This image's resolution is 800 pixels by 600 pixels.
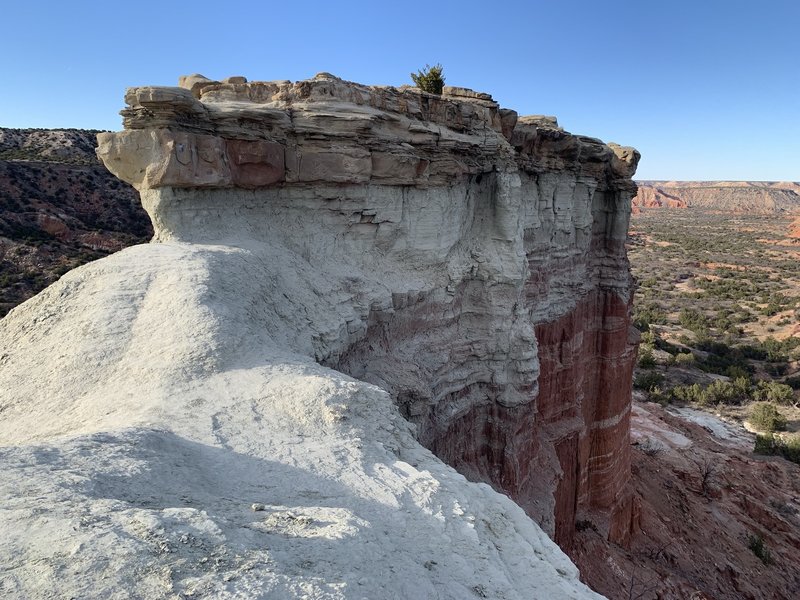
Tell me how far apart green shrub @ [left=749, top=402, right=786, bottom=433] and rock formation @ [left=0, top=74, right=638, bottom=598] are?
1632 centimetres

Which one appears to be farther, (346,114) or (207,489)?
(346,114)

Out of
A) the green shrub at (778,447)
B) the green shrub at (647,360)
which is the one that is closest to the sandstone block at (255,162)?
the green shrub at (778,447)

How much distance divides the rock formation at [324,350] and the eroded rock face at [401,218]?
0.14 ft

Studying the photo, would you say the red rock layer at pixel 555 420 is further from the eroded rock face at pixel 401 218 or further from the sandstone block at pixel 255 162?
the sandstone block at pixel 255 162

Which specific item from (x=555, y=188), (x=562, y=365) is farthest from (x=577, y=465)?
(x=555, y=188)

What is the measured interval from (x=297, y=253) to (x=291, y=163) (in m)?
1.43

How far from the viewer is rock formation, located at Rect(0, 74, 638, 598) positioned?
336 centimetres

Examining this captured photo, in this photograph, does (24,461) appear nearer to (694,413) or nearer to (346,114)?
(346,114)

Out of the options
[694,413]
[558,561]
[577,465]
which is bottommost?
[694,413]

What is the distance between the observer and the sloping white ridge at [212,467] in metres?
2.65

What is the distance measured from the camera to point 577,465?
1460 cm

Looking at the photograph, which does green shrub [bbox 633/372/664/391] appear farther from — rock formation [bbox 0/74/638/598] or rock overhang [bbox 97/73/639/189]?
rock overhang [bbox 97/73/639/189]

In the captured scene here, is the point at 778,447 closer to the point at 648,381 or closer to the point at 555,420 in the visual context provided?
the point at 648,381

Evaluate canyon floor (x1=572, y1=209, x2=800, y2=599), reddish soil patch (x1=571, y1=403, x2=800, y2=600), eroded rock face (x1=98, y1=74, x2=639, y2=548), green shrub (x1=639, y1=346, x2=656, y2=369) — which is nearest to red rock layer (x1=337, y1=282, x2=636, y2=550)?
eroded rock face (x1=98, y1=74, x2=639, y2=548)
